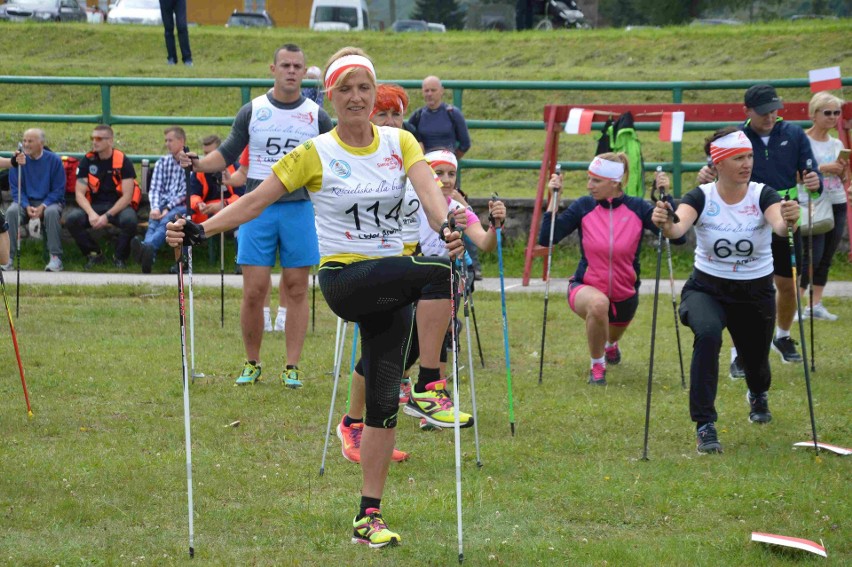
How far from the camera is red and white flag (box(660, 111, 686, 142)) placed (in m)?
Result: 11.6

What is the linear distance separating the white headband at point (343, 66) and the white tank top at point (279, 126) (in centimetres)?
336

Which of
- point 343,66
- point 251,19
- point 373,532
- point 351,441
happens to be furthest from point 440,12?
point 373,532

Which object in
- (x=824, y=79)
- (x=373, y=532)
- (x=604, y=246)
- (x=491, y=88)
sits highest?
(x=824, y=79)

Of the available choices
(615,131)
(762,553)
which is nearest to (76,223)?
(615,131)

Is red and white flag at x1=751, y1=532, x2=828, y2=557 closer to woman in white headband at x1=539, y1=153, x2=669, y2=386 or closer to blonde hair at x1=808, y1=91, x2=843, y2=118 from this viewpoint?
woman in white headband at x1=539, y1=153, x2=669, y2=386

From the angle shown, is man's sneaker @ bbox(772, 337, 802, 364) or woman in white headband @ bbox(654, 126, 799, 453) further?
man's sneaker @ bbox(772, 337, 802, 364)

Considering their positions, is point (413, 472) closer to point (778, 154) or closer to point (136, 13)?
point (778, 154)

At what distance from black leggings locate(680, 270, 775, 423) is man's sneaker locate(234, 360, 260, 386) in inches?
132

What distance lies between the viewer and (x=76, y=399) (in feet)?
28.5

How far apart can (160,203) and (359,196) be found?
10459mm

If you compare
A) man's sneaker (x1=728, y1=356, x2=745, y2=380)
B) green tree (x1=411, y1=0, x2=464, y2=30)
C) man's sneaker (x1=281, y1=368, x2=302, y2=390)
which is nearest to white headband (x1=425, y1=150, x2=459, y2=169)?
man's sneaker (x1=281, y1=368, x2=302, y2=390)

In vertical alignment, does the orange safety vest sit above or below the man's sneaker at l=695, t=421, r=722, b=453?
above

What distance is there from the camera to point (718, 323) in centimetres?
751

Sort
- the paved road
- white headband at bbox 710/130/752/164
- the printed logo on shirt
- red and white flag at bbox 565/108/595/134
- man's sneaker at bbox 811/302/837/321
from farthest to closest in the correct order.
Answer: the paved road
red and white flag at bbox 565/108/595/134
man's sneaker at bbox 811/302/837/321
white headband at bbox 710/130/752/164
the printed logo on shirt
